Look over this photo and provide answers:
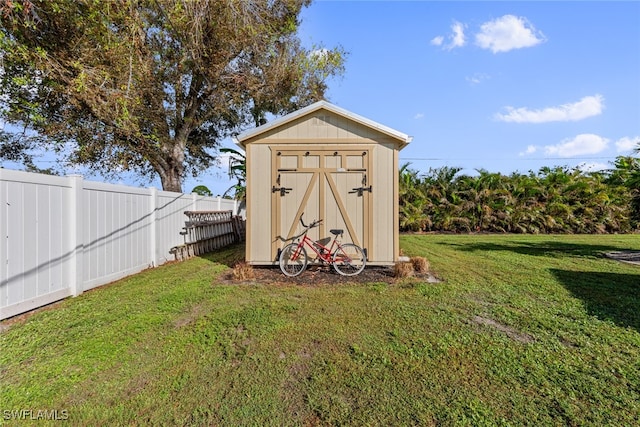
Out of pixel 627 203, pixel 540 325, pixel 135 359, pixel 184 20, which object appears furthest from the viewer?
pixel 627 203

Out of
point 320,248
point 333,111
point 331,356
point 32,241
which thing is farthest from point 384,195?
point 32,241

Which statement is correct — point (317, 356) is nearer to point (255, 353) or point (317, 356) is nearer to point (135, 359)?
point (255, 353)

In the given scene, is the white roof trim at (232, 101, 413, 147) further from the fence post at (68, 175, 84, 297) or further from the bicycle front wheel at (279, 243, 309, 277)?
the fence post at (68, 175, 84, 297)

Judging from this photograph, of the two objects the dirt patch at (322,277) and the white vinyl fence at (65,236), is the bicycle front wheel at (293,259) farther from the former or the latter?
the white vinyl fence at (65,236)

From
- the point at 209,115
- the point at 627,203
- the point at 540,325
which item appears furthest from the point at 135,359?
the point at 627,203

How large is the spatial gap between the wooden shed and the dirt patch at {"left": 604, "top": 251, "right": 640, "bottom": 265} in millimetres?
5365

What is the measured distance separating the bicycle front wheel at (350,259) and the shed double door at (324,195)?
0.20m

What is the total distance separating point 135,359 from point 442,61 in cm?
927

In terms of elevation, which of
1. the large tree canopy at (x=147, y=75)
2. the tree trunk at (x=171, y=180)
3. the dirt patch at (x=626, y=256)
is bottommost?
the dirt patch at (x=626, y=256)

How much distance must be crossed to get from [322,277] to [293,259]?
0.63m

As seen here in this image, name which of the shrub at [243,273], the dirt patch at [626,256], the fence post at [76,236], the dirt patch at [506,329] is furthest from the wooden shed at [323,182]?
the dirt patch at [626,256]

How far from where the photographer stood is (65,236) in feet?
13.7

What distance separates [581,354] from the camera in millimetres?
2773

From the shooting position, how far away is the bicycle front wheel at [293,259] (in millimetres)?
5707
